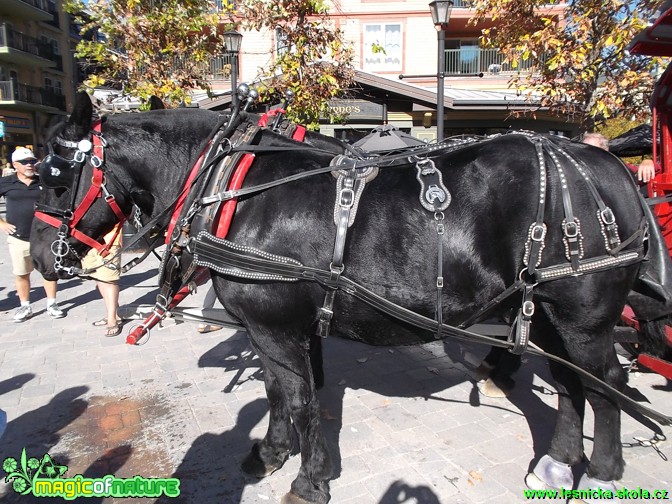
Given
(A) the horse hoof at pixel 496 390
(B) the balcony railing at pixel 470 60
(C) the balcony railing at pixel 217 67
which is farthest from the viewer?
(B) the balcony railing at pixel 470 60

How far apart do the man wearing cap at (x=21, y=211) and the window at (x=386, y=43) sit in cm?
1523

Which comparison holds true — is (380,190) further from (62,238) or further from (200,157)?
(62,238)

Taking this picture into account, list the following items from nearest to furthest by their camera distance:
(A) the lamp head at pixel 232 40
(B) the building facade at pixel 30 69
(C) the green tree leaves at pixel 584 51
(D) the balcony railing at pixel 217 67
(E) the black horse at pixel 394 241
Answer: (E) the black horse at pixel 394 241, (C) the green tree leaves at pixel 584 51, (A) the lamp head at pixel 232 40, (D) the balcony railing at pixel 217 67, (B) the building facade at pixel 30 69

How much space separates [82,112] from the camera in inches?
99.0

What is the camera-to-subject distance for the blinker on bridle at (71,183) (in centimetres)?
250

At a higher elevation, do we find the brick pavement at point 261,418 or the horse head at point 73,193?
the horse head at point 73,193

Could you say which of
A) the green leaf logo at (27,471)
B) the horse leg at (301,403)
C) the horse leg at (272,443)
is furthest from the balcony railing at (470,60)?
the green leaf logo at (27,471)

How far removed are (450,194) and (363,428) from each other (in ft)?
6.73

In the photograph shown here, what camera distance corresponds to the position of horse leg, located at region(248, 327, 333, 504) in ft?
8.26

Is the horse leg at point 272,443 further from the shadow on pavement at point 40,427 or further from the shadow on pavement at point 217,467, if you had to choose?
the shadow on pavement at point 40,427

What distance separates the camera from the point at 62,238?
2.59 metres

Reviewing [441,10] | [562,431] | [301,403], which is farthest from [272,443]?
[441,10]

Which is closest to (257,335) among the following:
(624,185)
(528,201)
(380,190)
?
(380,190)

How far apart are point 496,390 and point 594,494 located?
1266mm
